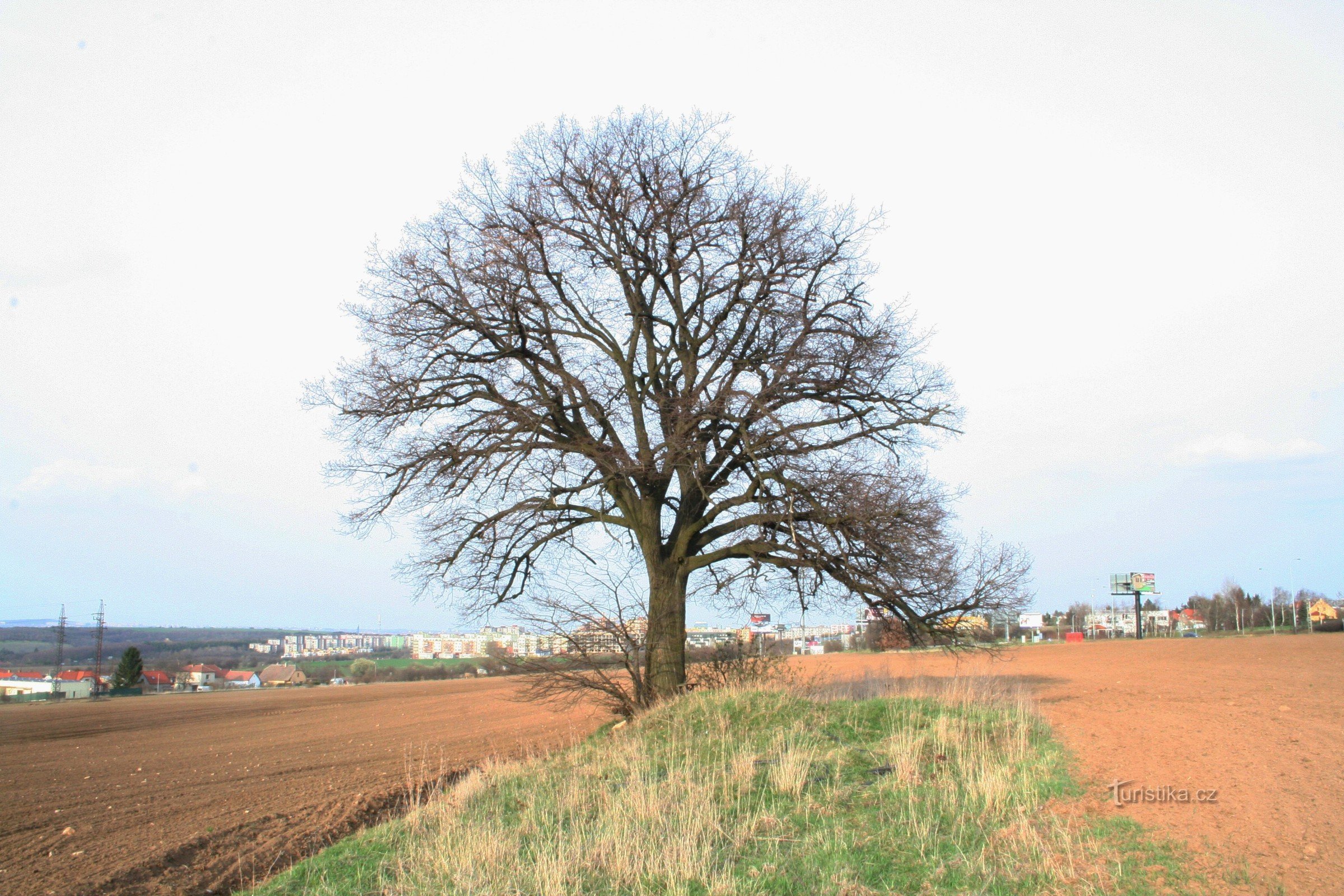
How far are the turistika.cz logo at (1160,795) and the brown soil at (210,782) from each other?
23.9 ft

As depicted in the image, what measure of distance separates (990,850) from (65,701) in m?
52.6

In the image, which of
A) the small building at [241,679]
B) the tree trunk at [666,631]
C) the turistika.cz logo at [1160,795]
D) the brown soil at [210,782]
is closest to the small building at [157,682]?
the small building at [241,679]

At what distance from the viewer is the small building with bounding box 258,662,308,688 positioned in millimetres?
66319

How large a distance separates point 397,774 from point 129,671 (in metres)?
52.3

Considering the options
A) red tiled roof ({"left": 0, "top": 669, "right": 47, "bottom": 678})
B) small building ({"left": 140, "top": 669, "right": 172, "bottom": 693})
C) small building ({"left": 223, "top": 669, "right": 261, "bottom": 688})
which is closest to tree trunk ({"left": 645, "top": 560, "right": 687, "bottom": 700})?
small building ({"left": 223, "top": 669, "right": 261, "bottom": 688})

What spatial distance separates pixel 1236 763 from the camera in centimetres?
784

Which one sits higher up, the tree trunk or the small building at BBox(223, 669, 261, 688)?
the tree trunk

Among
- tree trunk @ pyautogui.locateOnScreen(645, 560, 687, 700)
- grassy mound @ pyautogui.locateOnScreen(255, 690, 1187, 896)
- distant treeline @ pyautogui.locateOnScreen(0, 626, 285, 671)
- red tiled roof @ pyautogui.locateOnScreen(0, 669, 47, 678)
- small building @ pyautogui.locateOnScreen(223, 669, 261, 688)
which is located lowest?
distant treeline @ pyautogui.locateOnScreen(0, 626, 285, 671)

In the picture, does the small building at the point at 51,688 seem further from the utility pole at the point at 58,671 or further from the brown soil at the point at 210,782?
the brown soil at the point at 210,782

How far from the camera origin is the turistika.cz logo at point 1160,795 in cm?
696

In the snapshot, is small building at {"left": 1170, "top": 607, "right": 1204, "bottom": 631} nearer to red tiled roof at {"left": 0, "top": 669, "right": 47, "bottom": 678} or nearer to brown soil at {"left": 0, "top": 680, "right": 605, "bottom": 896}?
brown soil at {"left": 0, "top": 680, "right": 605, "bottom": 896}

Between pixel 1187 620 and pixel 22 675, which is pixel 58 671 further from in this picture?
pixel 1187 620

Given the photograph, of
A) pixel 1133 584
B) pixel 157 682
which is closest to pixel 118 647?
pixel 157 682

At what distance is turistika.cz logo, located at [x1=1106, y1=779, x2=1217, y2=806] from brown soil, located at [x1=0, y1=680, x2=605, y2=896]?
7276 mm
